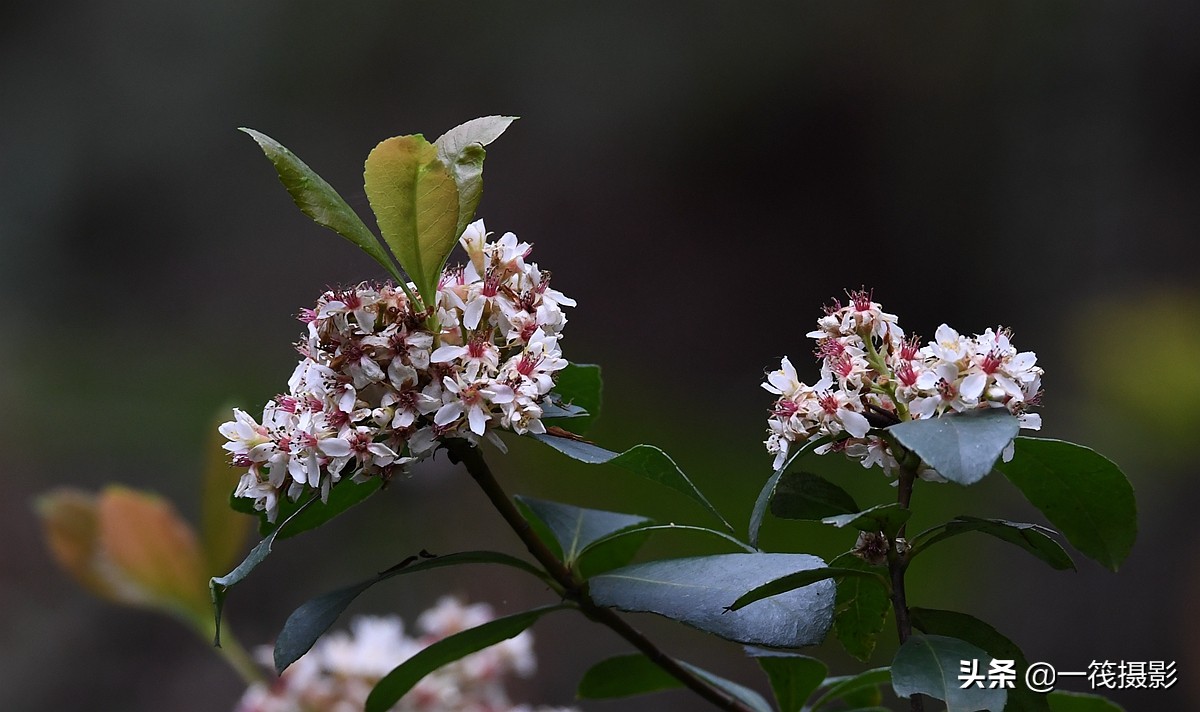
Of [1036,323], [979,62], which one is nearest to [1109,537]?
[1036,323]

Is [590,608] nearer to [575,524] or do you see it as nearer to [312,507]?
[575,524]

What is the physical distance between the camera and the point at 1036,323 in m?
3.64

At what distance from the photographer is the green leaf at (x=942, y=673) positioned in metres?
0.53

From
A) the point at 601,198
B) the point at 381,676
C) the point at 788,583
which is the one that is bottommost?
the point at 381,676

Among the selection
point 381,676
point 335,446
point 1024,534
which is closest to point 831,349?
point 1024,534

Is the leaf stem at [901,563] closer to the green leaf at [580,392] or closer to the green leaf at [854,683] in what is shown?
the green leaf at [854,683]

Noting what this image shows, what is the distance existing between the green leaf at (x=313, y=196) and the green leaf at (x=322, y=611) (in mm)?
175

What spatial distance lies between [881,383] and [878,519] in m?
0.07

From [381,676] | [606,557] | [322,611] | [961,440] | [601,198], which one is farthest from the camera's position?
[601,198]

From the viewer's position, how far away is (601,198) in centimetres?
436

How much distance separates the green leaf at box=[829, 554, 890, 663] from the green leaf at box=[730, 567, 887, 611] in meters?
0.08

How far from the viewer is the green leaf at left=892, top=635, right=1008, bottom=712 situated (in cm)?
53

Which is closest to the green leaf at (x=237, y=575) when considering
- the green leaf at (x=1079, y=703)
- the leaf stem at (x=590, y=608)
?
the leaf stem at (x=590, y=608)

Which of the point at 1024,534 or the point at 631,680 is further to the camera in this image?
the point at 631,680
